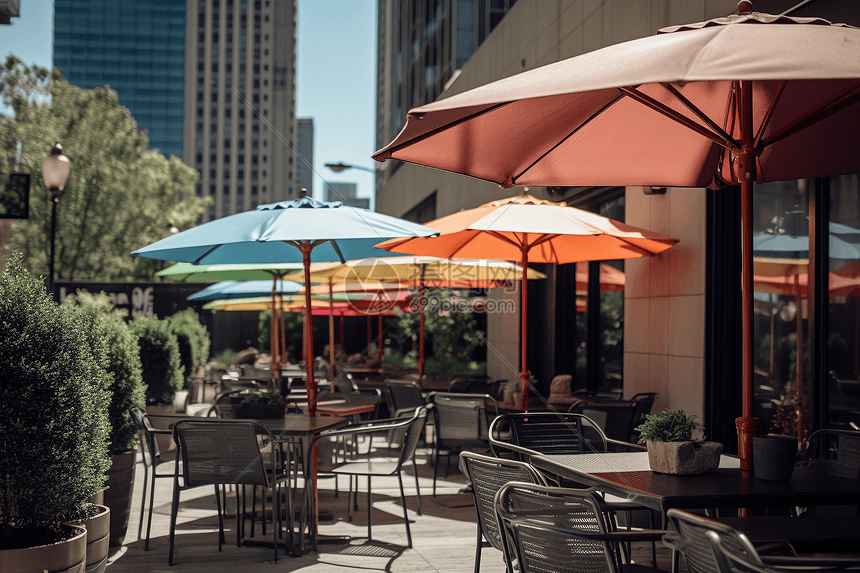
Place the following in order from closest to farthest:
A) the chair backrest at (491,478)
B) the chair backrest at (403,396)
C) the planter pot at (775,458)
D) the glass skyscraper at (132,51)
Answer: the planter pot at (775,458) → the chair backrest at (491,478) → the chair backrest at (403,396) → the glass skyscraper at (132,51)

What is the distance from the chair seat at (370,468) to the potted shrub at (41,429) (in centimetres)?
194

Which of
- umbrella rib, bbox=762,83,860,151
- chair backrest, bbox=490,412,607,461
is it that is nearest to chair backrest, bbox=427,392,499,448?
chair backrest, bbox=490,412,607,461

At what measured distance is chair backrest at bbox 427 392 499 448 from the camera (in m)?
7.05

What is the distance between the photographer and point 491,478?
3090mm

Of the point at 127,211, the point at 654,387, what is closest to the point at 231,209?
the point at 127,211

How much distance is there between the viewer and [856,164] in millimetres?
4168

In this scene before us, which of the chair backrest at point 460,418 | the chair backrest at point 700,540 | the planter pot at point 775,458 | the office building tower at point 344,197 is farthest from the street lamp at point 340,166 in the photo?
the chair backrest at point 700,540

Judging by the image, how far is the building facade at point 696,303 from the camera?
5.45 metres

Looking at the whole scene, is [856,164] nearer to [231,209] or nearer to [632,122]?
[632,122]

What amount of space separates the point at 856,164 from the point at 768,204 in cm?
222

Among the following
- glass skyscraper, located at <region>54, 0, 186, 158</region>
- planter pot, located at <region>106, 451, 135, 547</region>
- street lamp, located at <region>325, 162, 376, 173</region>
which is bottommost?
planter pot, located at <region>106, 451, 135, 547</region>

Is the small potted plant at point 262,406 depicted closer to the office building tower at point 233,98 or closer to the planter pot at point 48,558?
the planter pot at point 48,558

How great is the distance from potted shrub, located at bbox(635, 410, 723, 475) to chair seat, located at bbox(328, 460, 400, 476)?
243 cm

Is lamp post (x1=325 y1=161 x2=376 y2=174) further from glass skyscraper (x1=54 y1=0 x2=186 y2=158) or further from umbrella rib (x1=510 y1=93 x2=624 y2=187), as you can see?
glass skyscraper (x1=54 y1=0 x2=186 y2=158)
